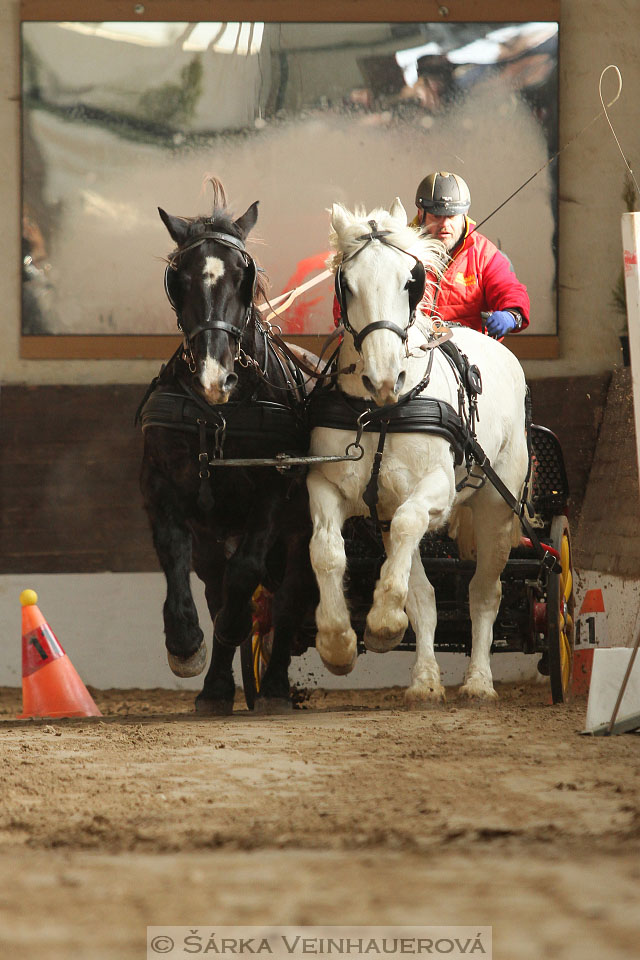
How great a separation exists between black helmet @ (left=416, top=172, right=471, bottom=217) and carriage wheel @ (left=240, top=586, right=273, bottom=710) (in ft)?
6.20

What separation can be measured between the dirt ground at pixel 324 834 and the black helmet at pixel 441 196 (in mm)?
2380

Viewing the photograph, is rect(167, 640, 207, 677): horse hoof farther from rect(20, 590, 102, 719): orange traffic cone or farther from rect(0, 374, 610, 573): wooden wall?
rect(0, 374, 610, 573): wooden wall

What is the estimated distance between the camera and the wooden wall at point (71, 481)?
815 centimetres

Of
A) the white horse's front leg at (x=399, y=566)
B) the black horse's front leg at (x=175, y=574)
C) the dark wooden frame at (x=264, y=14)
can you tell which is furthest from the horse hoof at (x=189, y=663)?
the dark wooden frame at (x=264, y=14)

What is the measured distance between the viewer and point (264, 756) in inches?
145

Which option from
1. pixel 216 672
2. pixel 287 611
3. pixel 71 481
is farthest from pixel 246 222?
pixel 71 481

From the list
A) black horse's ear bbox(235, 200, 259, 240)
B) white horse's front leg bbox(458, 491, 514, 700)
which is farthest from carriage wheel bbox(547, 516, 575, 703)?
black horse's ear bbox(235, 200, 259, 240)

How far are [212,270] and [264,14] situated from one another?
14.7 ft

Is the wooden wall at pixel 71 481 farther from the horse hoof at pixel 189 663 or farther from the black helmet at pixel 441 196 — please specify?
the horse hoof at pixel 189 663

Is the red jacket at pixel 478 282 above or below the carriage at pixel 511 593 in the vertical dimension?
above

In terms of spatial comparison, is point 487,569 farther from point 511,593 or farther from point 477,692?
point 477,692

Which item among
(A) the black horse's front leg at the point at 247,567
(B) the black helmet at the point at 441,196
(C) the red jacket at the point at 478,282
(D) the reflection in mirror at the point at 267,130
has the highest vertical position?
(D) the reflection in mirror at the point at 267,130

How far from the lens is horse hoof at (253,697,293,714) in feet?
17.5

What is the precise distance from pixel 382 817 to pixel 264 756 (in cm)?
99
